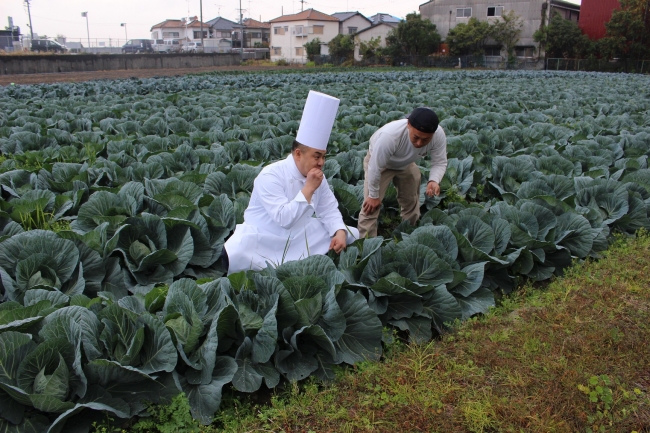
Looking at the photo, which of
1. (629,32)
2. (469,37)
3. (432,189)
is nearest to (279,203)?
(432,189)

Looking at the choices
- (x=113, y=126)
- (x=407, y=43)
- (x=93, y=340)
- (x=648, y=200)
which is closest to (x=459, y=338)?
(x=93, y=340)

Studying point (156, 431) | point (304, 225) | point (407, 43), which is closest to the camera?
point (156, 431)

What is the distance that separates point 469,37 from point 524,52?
214 inches

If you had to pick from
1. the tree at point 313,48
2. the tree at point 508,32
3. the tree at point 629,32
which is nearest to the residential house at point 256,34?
the tree at point 313,48

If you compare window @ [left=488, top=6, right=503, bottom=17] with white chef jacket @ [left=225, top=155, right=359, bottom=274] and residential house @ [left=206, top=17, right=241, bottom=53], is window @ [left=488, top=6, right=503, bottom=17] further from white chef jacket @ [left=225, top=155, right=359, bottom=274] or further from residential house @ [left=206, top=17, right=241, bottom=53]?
white chef jacket @ [left=225, top=155, right=359, bottom=274]

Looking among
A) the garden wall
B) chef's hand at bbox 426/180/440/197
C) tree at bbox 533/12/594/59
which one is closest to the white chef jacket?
chef's hand at bbox 426/180/440/197

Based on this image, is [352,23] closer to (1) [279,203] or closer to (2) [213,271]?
(2) [213,271]

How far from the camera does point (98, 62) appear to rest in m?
32.0

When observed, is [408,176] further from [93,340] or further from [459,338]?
[93,340]

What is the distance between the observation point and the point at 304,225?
3.41m

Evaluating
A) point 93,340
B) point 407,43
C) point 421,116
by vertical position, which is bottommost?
point 93,340

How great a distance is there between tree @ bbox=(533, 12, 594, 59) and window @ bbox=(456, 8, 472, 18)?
8.67 m

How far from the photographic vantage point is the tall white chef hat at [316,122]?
312 centimetres

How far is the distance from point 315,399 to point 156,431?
722mm
